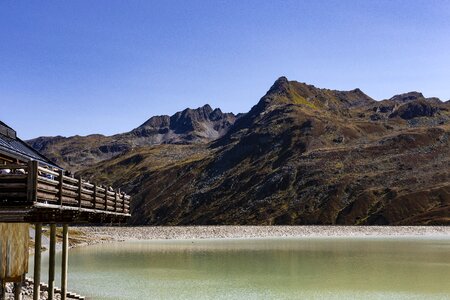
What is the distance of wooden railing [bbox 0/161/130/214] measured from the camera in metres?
17.3

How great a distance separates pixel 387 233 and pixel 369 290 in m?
97.6

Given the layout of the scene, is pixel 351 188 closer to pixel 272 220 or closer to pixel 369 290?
pixel 272 220

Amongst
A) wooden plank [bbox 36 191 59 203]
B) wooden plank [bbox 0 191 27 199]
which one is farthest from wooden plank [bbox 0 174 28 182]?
wooden plank [bbox 36 191 59 203]

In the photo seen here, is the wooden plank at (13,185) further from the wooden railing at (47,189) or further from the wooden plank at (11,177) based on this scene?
the wooden plank at (11,177)

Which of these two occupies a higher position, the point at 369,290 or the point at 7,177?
the point at 7,177

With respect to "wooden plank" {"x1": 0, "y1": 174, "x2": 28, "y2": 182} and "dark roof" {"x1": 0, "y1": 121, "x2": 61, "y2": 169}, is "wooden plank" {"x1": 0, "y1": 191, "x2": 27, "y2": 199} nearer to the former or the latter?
"wooden plank" {"x1": 0, "y1": 174, "x2": 28, "y2": 182}

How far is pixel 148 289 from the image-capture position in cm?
4206

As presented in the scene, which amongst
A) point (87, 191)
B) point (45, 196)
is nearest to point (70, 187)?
point (87, 191)

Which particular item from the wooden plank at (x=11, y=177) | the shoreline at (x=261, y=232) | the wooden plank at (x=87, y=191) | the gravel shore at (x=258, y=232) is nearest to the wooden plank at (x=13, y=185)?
the wooden plank at (x=11, y=177)

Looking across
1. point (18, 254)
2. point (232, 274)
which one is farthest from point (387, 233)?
point (18, 254)

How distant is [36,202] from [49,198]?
174 cm

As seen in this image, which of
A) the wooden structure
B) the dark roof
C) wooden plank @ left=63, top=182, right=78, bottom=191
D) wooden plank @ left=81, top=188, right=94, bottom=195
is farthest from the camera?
wooden plank @ left=81, top=188, right=94, bottom=195

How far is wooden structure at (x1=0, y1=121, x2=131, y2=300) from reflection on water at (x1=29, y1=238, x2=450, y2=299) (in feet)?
36.2

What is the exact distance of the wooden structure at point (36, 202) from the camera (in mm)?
17344
